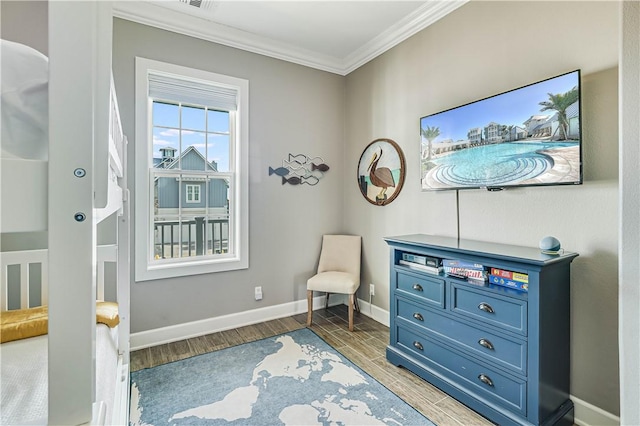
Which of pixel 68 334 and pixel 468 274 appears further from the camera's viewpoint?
pixel 468 274

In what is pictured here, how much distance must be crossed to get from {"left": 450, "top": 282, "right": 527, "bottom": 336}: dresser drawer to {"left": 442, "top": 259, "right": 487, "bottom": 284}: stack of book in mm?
Answer: 67

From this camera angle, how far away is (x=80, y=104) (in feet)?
1.96

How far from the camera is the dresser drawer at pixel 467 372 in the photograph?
1.60 metres

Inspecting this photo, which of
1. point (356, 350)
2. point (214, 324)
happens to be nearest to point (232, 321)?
point (214, 324)

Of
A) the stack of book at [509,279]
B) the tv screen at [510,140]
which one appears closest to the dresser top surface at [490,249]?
the stack of book at [509,279]

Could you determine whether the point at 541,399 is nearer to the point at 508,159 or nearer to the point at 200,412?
the point at 508,159

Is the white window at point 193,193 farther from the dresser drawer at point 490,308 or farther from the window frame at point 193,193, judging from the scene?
the dresser drawer at point 490,308

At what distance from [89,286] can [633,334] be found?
1.83 m

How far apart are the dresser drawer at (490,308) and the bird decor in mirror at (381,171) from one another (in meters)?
1.26

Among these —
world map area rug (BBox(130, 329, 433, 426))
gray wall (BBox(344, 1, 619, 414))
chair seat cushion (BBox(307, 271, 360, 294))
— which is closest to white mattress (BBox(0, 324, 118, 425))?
world map area rug (BBox(130, 329, 433, 426))

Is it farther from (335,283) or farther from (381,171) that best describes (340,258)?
(381,171)

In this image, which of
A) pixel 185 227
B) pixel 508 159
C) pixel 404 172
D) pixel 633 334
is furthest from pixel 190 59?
pixel 633 334

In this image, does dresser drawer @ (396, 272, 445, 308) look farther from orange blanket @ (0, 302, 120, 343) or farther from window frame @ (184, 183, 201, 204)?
window frame @ (184, 183, 201, 204)

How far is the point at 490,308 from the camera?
5.64ft
